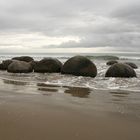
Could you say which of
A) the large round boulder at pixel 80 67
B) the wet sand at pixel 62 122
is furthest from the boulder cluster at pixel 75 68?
the wet sand at pixel 62 122

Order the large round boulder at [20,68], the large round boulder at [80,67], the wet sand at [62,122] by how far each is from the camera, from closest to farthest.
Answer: the wet sand at [62,122], the large round boulder at [80,67], the large round boulder at [20,68]

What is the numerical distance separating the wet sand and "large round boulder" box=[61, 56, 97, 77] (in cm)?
781

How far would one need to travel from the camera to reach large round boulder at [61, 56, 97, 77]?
14.5 metres

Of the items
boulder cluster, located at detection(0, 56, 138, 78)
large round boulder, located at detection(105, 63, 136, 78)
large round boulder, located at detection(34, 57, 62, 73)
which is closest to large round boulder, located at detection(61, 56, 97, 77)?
boulder cluster, located at detection(0, 56, 138, 78)

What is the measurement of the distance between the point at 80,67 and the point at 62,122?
987 cm

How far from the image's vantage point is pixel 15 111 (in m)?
5.64

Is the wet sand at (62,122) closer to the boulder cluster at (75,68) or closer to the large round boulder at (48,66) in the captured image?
the boulder cluster at (75,68)

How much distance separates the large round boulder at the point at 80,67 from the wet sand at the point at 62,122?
25.6 ft

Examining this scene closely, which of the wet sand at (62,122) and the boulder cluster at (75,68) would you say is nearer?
the wet sand at (62,122)

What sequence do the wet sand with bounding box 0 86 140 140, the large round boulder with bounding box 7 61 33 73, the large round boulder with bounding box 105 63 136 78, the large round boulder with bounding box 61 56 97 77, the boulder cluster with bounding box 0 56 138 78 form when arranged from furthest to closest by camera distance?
1. the large round boulder with bounding box 7 61 33 73
2. the large round boulder with bounding box 61 56 97 77
3. the boulder cluster with bounding box 0 56 138 78
4. the large round boulder with bounding box 105 63 136 78
5. the wet sand with bounding box 0 86 140 140

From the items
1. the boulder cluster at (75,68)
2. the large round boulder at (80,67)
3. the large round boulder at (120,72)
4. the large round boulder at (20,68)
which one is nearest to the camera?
the large round boulder at (120,72)

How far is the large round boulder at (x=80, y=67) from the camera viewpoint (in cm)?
1449

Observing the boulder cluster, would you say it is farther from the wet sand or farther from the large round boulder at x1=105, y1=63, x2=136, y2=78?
the wet sand

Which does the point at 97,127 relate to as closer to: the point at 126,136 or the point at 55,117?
the point at 126,136
